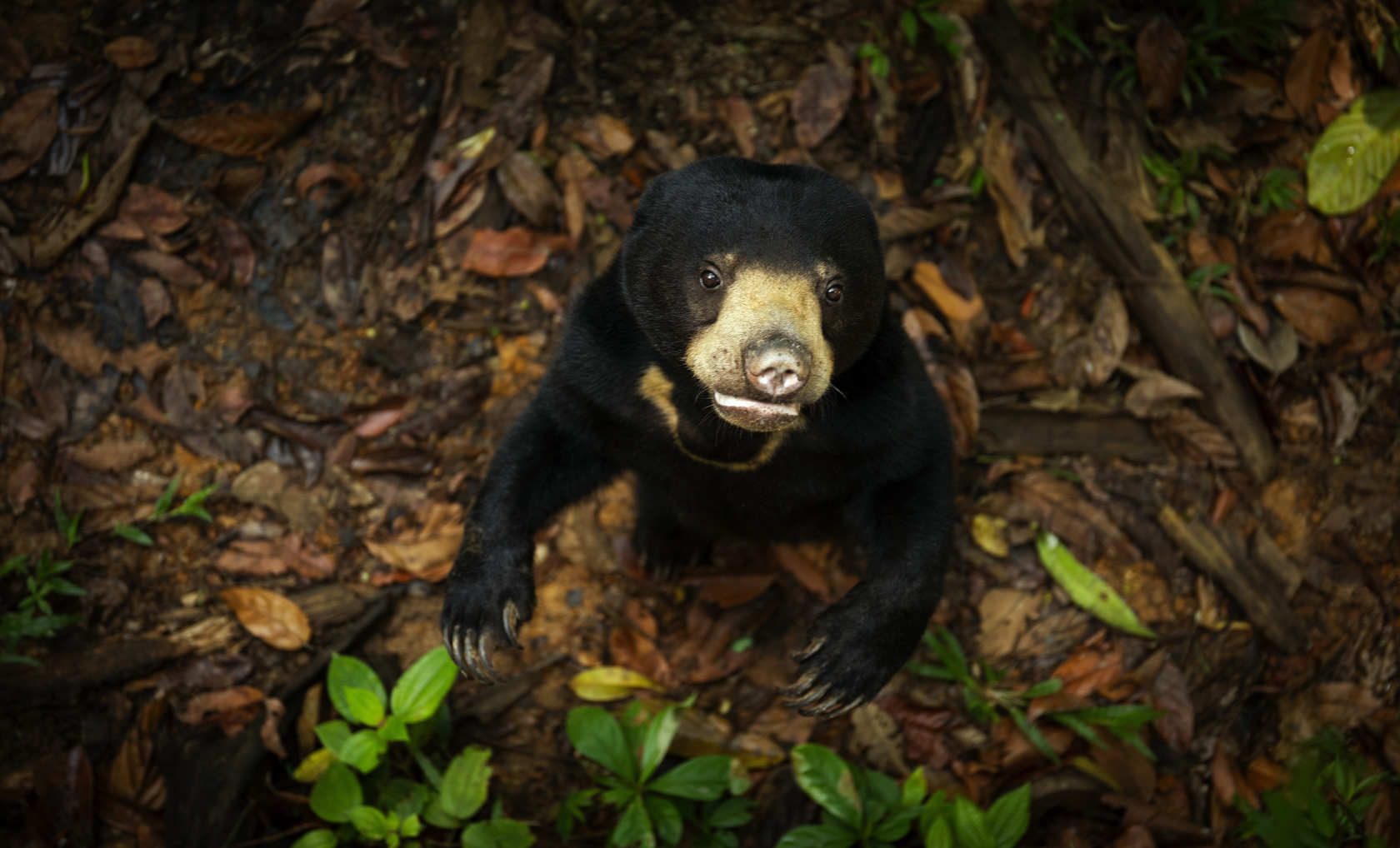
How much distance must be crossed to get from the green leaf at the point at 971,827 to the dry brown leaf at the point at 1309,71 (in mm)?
3321

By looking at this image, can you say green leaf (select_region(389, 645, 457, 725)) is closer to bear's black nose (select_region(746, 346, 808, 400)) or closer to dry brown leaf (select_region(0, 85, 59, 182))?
bear's black nose (select_region(746, 346, 808, 400))

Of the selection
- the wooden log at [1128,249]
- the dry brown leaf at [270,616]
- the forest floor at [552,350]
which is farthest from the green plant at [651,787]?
the wooden log at [1128,249]

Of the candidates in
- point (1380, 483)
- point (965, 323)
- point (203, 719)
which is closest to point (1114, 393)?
point (965, 323)

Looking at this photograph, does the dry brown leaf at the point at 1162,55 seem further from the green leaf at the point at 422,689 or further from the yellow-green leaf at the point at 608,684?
the green leaf at the point at 422,689

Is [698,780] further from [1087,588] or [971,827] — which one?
[1087,588]

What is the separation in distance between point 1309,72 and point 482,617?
4.13 meters

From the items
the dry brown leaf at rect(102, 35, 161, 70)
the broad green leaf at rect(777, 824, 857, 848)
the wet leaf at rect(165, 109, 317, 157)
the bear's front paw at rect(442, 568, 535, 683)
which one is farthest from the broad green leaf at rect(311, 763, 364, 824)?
the dry brown leaf at rect(102, 35, 161, 70)

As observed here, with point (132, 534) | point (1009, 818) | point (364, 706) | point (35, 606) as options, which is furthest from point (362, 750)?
point (1009, 818)

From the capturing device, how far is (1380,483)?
3850 millimetres

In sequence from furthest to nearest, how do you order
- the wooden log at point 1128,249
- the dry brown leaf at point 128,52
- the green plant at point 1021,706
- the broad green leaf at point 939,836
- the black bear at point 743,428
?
1. the wooden log at point 1128,249
2. the dry brown leaf at point 128,52
3. the green plant at point 1021,706
4. the broad green leaf at point 939,836
5. the black bear at point 743,428

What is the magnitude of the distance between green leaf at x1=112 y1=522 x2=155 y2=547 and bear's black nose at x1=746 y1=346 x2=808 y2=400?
2602mm

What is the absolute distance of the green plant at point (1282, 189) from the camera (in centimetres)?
407

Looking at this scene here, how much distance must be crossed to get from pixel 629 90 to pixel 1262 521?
3230mm

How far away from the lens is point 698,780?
313 cm
